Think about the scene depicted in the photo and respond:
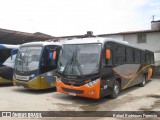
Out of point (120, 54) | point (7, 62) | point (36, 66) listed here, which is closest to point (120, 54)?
point (120, 54)

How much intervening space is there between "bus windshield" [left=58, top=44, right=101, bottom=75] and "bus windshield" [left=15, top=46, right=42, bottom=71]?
203 centimetres

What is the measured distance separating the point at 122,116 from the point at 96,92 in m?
1.78

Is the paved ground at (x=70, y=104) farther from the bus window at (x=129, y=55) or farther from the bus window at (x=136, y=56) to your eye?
the bus window at (x=136, y=56)

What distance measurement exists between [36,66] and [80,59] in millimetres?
3041

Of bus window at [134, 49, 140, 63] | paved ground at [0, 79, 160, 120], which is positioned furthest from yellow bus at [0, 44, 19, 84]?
bus window at [134, 49, 140, 63]

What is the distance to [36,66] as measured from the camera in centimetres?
1306

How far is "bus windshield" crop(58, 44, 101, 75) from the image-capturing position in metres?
10.7

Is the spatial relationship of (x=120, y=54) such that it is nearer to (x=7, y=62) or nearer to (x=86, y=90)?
A: (x=86, y=90)

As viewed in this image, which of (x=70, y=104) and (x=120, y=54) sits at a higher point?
(x=120, y=54)

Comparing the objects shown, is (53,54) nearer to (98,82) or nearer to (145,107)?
(98,82)

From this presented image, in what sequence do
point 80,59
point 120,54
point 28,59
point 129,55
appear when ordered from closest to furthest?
point 80,59
point 120,54
point 28,59
point 129,55

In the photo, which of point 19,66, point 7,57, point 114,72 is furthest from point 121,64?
point 7,57

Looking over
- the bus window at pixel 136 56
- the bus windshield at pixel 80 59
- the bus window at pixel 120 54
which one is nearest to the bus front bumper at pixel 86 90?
the bus windshield at pixel 80 59

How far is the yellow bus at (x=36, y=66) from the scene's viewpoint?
13.0 m
